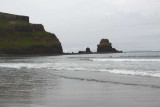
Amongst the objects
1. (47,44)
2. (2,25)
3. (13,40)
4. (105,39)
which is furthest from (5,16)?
(105,39)

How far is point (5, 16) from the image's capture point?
590 feet

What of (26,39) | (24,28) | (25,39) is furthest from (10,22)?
(26,39)

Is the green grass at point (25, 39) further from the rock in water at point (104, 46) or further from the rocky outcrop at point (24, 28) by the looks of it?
the rock in water at point (104, 46)

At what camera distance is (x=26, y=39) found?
157 meters

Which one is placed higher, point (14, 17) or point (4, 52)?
point (14, 17)

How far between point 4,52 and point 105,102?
443ft

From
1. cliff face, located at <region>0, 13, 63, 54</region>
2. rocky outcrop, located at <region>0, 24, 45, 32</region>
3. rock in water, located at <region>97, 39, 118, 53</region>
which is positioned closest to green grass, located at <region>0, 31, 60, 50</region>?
cliff face, located at <region>0, 13, 63, 54</region>

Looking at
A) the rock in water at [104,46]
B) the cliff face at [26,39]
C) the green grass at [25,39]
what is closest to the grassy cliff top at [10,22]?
the cliff face at [26,39]

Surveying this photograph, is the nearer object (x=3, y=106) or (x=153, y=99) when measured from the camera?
(x=3, y=106)

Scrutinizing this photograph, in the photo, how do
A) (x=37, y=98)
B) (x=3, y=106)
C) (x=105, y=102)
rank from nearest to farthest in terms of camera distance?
(x=3, y=106) → (x=105, y=102) → (x=37, y=98)

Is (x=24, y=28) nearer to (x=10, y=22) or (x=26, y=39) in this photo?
(x=26, y=39)

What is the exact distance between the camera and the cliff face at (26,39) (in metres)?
148

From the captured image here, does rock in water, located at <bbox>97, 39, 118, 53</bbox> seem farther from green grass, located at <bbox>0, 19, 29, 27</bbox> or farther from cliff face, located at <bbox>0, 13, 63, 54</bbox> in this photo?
green grass, located at <bbox>0, 19, 29, 27</bbox>

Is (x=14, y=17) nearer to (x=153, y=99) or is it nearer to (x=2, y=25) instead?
(x=2, y=25)
